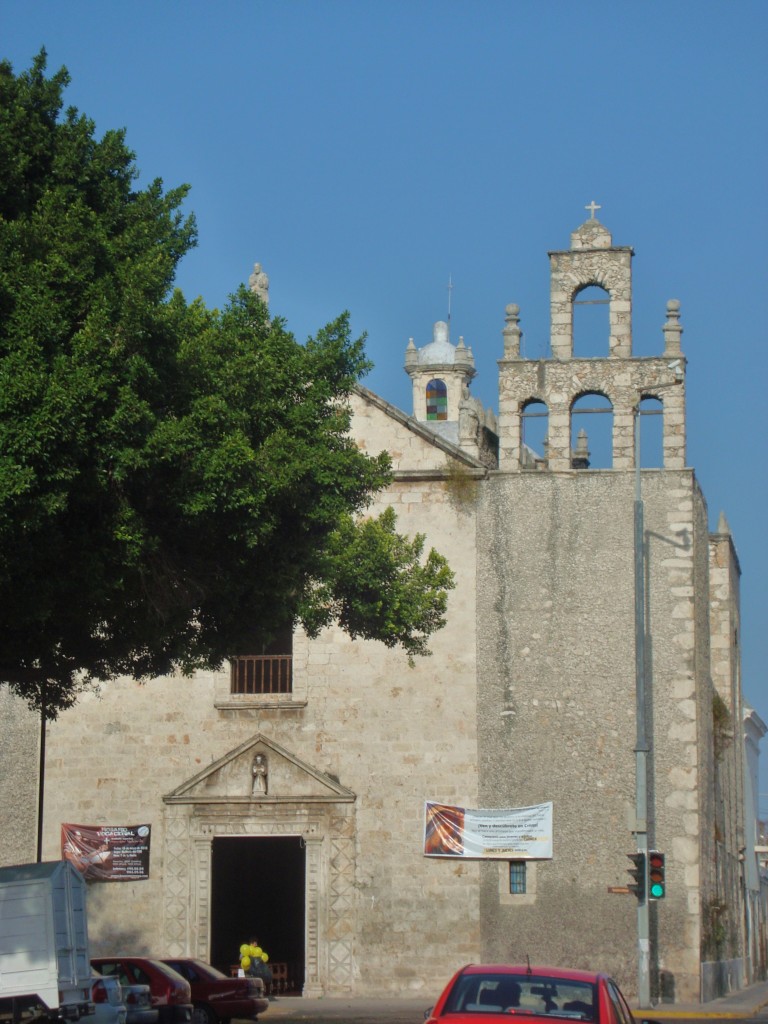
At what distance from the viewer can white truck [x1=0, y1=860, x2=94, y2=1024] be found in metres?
17.6

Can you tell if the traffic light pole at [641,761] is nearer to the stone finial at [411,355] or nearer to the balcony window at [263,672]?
the balcony window at [263,672]

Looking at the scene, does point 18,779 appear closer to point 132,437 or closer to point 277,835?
point 277,835

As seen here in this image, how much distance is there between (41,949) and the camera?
58.4 feet

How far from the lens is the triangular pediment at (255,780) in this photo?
30.6m

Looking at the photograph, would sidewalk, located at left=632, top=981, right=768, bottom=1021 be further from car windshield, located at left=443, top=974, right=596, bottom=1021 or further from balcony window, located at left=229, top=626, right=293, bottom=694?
car windshield, located at left=443, top=974, right=596, bottom=1021

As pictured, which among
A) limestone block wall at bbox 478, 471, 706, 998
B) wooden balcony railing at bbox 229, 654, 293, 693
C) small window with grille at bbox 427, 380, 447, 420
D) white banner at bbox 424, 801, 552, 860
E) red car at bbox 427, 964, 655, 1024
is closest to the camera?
red car at bbox 427, 964, 655, 1024

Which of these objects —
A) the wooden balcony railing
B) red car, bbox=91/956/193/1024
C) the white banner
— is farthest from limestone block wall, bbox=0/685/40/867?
red car, bbox=91/956/193/1024

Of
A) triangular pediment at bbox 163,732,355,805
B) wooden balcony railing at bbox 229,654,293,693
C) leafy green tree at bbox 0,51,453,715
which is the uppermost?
leafy green tree at bbox 0,51,453,715

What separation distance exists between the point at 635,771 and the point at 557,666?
2.26 meters

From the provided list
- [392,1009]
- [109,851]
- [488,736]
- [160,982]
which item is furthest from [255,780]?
[160,982]

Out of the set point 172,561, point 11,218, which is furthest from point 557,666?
point 11,218

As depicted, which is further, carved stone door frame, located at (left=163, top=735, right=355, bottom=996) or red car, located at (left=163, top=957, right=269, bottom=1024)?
carved stone door frame, located at (left=163, top=735, right=355, bottom=996)

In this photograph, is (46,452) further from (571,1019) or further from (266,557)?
(571,1019)

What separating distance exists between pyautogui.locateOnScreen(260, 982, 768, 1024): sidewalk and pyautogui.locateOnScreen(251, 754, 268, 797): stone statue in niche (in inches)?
141
